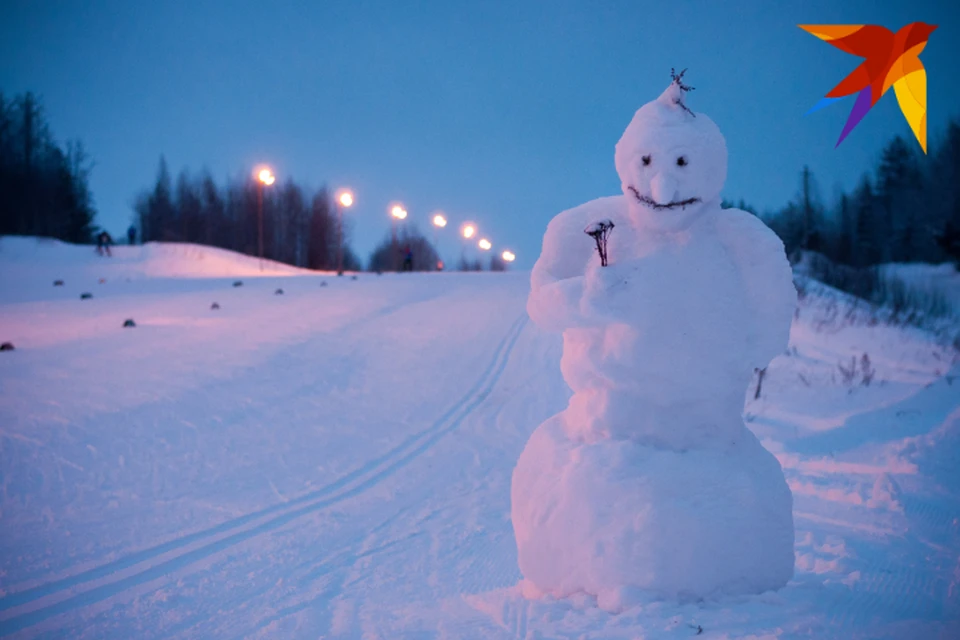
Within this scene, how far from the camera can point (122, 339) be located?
10.2 meters

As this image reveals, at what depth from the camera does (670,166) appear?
3305mm

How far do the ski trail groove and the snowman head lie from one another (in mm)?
4589

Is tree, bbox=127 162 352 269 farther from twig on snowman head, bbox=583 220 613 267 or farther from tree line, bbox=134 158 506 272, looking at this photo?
twig on snowman head, bbox=583 220 613 267

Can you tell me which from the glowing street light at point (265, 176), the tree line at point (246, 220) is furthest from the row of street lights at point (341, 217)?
the tree line at point (246, 220)

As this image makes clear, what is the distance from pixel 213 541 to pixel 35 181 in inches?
1645

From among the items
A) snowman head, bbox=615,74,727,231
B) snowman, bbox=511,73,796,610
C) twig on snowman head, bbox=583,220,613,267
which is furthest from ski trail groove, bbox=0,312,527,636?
snowman head, bbox=615,74,727,231

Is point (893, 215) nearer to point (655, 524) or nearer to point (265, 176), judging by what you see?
point (265, 176)

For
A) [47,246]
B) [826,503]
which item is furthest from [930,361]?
[47,246]

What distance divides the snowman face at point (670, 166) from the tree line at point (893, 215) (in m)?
22.7

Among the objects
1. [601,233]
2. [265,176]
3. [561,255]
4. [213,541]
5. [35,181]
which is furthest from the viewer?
[35,181]

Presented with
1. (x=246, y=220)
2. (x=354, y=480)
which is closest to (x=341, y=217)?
(x=354, y=480)

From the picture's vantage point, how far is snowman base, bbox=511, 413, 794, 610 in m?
3.10

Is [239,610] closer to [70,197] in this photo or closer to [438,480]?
[438,480]

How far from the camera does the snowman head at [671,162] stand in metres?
3.30
